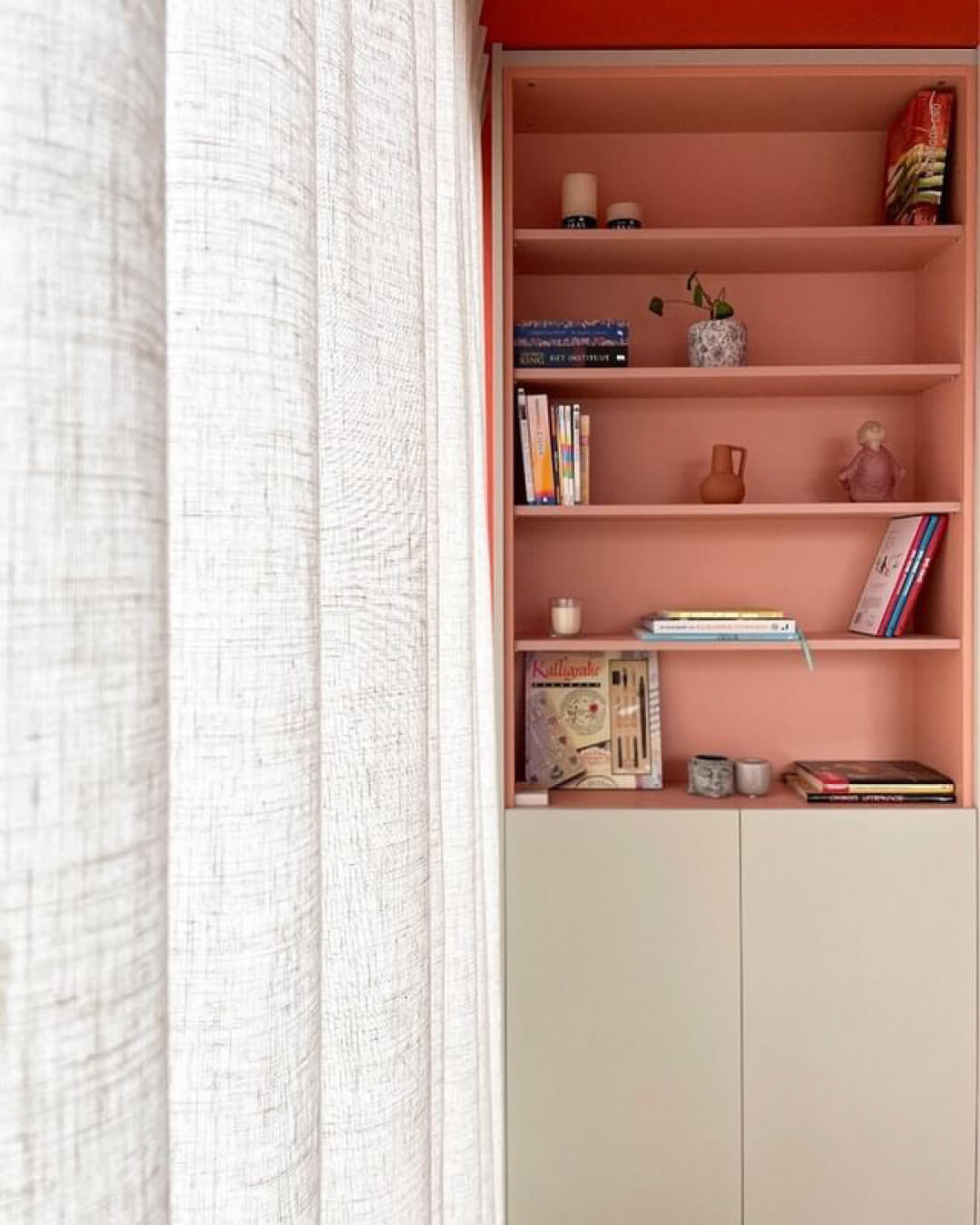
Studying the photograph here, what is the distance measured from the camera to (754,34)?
7.38ft

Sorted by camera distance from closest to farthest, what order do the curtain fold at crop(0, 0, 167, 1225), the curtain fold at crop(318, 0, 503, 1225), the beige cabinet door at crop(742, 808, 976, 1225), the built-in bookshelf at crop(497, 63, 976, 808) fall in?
1. the curtain fold at crop(0, 0, 167, 1225)
2. the curtain fold at crop(318, 0, 503, 1225)
3. the beige cabinet door at crop(742, 808, 976, 1225)
4. the built-in bookshelf at crop(497, 63, 976, 808)

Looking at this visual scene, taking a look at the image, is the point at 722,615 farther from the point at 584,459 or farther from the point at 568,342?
the point at 568,342

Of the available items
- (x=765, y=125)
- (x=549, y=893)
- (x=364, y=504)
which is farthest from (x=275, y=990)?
(x=765, y=125)

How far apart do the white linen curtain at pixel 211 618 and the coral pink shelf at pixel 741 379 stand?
1.71 metres

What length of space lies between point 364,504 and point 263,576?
0.60 feet

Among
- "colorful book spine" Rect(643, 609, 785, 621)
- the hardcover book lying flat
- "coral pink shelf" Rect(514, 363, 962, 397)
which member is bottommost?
the hardcover book lying flat

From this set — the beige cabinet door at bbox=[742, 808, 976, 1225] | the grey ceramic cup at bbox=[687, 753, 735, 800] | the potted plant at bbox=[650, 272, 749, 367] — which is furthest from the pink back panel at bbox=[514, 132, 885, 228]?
the beige cabinet door at bbox=[742, 808, 976, 1225]

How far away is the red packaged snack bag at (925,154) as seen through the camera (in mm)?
Answer: 2295

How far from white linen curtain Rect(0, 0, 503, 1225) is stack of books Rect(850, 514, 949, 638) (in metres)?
1.93

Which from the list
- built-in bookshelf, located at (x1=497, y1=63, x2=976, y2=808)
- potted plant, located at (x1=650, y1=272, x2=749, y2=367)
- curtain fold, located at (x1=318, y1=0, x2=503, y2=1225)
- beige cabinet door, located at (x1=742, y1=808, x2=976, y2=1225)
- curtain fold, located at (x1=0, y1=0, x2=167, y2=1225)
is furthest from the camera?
built-in bookshelf, located at (x1=497, y1=63, x2=976, y2=808)

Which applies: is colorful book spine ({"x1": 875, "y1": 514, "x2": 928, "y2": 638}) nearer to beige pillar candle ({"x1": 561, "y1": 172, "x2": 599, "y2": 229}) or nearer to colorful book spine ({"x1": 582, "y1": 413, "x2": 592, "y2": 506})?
colorful book spine ({"x1": 582, "y1": 413, "x2": 592, "y2": 506})

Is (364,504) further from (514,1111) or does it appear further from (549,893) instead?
(514,1111)

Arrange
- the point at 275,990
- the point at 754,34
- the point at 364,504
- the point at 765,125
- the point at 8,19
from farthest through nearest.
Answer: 1. the point at 765,125
2. the point at 754,34
3. the point at 364,504
4. the point at 275,990
5. the point at 8,19

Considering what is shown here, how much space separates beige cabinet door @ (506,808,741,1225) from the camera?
2277 mm
